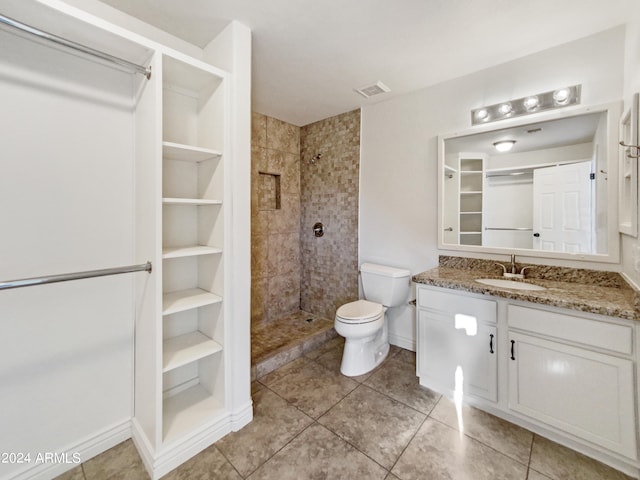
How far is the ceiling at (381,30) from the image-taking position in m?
1.47

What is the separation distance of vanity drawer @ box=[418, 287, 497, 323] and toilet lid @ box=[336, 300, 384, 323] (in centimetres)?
38

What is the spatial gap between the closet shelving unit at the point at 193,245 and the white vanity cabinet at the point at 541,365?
142cm

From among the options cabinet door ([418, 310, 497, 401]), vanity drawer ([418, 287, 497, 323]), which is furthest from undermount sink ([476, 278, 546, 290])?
cabinet door ([418, 310, 497, 401])

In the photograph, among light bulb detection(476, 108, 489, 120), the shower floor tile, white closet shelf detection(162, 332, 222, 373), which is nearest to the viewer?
white closet shelf detection(162, 332, 222, 373)

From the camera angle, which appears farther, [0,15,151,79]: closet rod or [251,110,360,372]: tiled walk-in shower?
[251,110,360,372]: tiled walk-in shower

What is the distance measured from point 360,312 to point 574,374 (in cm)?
131

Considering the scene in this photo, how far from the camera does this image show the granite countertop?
1.34m

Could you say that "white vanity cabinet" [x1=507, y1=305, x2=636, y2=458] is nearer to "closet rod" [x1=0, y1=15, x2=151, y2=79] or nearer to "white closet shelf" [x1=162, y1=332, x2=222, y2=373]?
"white closet shelf" [x1=162, y1=332, x2=222, y2=373]

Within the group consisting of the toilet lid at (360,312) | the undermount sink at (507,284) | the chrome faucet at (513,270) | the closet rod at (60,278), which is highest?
the closet rod at (60,278)

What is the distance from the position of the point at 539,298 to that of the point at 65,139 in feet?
8.37

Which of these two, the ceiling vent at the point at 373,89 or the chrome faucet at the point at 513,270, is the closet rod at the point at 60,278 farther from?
the chrome faucet at the point at 513,270

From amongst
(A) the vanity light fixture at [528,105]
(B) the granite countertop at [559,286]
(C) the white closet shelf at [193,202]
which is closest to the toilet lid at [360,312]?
(B) the granite countertop at [559,286]

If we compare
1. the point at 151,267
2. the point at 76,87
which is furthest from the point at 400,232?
the point at 76,87

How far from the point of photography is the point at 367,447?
1.48 metres
